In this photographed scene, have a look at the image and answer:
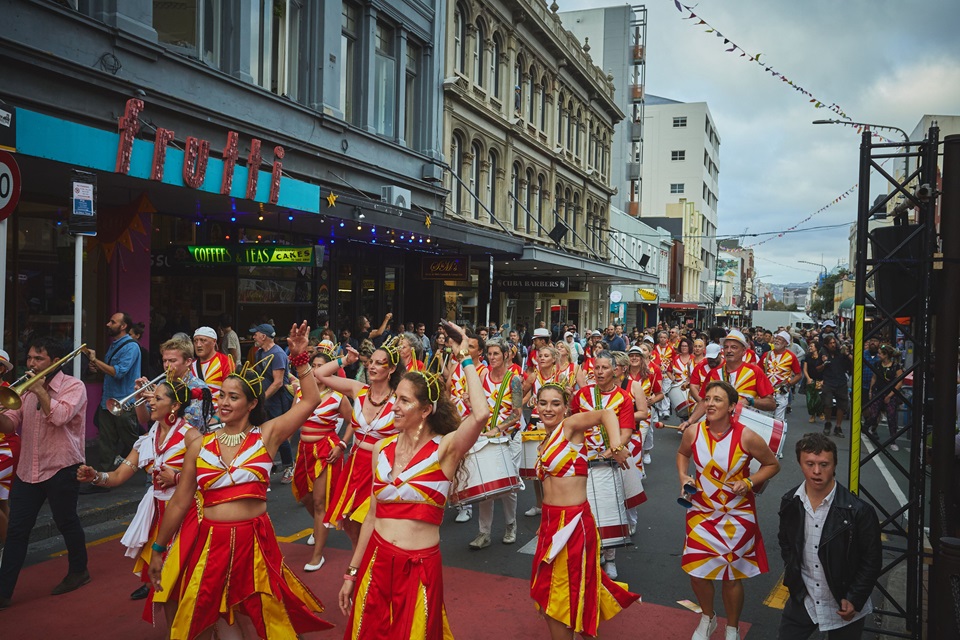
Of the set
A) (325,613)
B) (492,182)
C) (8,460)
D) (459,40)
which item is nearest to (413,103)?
(459,40)

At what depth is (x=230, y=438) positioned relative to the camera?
166 inches

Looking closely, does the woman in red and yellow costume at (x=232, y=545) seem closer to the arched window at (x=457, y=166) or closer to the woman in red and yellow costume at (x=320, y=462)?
the woman in red and yellow costume at (x=320, y=462)

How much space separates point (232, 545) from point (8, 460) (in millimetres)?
3283

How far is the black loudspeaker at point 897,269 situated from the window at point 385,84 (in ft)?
52.9

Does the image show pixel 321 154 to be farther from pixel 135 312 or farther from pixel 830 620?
pixel 830 620

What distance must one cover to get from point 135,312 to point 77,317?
5.13 meters

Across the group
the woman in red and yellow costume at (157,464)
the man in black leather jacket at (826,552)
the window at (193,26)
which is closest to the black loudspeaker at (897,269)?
the man in black leather jacket at (826,552)

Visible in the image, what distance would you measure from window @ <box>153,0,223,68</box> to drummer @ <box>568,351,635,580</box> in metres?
10.4

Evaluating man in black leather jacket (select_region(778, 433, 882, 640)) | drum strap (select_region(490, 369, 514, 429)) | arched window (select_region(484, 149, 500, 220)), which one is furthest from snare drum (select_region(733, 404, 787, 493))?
arched window (select_region(484, 149, 500, 220))

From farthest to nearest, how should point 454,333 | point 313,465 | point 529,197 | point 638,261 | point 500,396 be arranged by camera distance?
point 638,261 < point 529,197 < point 313,465 < point 500,396 < point 454,333

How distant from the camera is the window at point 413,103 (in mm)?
21734

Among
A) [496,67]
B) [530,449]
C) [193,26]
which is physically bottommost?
[530,449]

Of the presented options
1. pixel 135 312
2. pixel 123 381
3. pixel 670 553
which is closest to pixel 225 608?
pixel 670 553

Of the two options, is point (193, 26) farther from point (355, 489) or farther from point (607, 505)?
point (607, 505)
